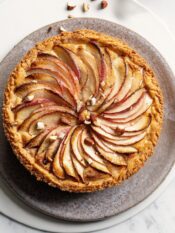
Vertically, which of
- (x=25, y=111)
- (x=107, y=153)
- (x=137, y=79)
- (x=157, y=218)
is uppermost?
(x=137, y=79)

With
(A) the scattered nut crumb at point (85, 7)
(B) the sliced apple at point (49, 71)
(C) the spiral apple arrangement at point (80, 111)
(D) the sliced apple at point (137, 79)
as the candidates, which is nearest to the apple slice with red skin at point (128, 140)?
(C) the spiral apple arrangement at point (80, 111)

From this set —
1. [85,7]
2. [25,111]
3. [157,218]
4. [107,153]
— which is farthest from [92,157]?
[85,7]

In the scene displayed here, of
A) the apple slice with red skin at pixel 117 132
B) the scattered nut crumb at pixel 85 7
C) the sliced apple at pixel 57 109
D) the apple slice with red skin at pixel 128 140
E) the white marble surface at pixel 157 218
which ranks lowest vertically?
the white marble surface at pixel 157 218

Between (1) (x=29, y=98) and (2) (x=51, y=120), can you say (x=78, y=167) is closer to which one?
(2) (x=51, y=120)

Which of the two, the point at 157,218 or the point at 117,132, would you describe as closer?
the point at 117,132

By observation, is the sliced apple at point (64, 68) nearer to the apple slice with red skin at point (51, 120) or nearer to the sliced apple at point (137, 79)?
the apple slice with red skin at point (51, 120)

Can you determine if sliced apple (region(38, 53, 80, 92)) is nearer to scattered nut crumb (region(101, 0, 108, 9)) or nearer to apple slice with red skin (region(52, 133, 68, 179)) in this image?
apple slice with red skin (region(52, 133, 68, 179))

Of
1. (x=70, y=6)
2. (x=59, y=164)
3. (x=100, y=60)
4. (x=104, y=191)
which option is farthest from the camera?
(x=70, y=6)

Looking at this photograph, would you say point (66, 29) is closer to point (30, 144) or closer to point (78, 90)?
point (78, 90)
